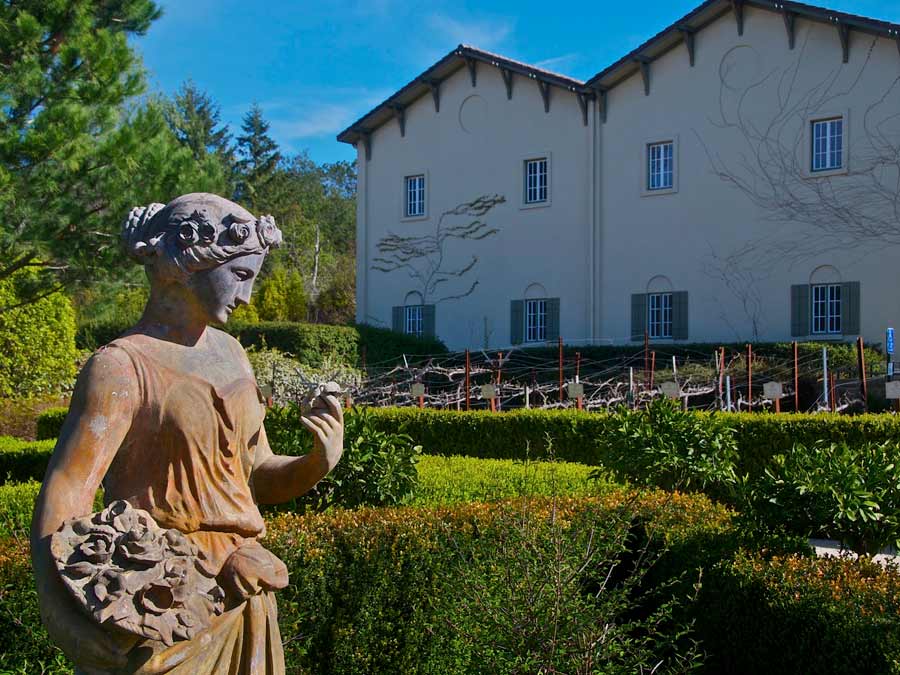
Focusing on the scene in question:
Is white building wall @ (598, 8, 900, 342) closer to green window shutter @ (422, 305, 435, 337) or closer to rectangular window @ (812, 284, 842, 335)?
rectangular window @ (812, 284, 842, 335)

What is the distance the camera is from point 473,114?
92.2 ft

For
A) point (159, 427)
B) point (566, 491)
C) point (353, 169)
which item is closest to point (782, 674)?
point (566, 491)

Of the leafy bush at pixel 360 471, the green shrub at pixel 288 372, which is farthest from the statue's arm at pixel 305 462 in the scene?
the green shrub at pixel 288 372

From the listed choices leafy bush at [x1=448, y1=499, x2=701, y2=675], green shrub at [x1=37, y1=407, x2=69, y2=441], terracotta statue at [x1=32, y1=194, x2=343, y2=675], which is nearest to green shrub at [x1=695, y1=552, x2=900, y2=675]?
leafy bush at [x1=448, y1=499, x2=701, y2=675]

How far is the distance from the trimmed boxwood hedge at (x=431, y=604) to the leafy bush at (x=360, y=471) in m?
1.12

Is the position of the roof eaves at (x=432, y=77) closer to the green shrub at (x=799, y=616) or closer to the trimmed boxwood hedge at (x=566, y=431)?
the trimmed boxwood hedge at (x=566, y=431)

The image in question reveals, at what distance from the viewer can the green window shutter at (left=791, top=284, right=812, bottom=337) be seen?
2255 centimetres

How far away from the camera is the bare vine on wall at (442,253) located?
2788cm

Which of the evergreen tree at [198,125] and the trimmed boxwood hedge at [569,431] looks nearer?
the trimmed boxwood hedge at [569,431]

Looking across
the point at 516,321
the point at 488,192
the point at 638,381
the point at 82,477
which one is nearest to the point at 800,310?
the point at 638,381

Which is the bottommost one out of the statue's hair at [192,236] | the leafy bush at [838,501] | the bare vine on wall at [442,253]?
the leafy bush at [838,501]

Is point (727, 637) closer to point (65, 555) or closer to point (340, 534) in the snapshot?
point (340, 534)

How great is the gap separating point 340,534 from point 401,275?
2425cm

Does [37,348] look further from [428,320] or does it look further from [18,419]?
[428,320]
